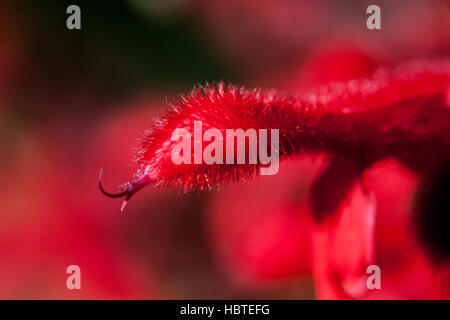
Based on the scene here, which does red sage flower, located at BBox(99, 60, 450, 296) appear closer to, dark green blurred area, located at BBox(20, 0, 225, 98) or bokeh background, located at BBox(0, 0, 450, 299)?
bokeh background, located at BBox(0, 0, 450, 299)

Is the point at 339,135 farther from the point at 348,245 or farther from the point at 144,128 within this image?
the point at 144,128

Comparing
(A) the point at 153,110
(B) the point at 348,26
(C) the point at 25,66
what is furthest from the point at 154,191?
(B) the point at 348,26

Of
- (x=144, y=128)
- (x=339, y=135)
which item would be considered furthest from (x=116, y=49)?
(x=339, y=135)

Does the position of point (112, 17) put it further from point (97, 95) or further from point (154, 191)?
point (154, 191)

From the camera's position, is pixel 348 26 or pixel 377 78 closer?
pixel 377 78

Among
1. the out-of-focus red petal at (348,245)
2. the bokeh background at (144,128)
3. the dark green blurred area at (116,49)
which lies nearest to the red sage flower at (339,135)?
the out-of-focus red petal at (348,245)

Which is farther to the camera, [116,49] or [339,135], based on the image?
[116,49]

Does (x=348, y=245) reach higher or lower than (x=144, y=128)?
lower
